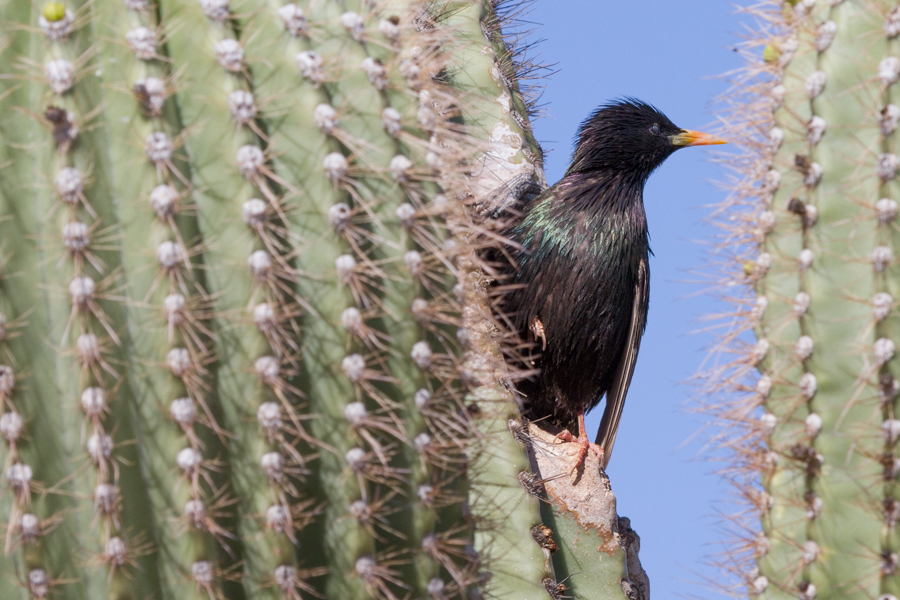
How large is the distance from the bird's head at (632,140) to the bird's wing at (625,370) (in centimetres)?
38

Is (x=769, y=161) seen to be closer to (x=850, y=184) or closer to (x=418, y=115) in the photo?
(x=850, y=184)

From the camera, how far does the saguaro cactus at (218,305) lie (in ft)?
3.78

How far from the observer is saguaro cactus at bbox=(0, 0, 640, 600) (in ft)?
3.78

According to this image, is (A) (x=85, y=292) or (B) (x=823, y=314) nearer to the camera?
(A) (x=85, y=292)

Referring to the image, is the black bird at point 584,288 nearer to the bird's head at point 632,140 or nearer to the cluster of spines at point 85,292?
the bird's head at point 632,140

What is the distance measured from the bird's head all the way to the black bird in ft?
0.03

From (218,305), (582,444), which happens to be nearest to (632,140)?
(582,444)

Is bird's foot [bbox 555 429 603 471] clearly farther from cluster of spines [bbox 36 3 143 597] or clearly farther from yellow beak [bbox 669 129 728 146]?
cluster of spines [bbox 36 3 143 597]

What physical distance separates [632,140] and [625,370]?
780mm

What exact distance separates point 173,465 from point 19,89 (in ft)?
1.62

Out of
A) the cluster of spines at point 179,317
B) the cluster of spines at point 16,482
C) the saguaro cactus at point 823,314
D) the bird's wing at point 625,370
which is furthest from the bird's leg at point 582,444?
the cluster of spines at point 16,482

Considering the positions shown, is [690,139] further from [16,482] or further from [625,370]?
[16,482]

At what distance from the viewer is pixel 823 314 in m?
1.51

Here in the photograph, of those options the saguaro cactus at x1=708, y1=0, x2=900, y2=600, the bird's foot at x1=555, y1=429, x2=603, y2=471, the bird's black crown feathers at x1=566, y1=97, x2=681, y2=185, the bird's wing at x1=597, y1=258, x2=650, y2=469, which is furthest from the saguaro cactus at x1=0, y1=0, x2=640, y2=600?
the bird's black crown feathers at x1=566, y1=97, x2=681, y2=185
